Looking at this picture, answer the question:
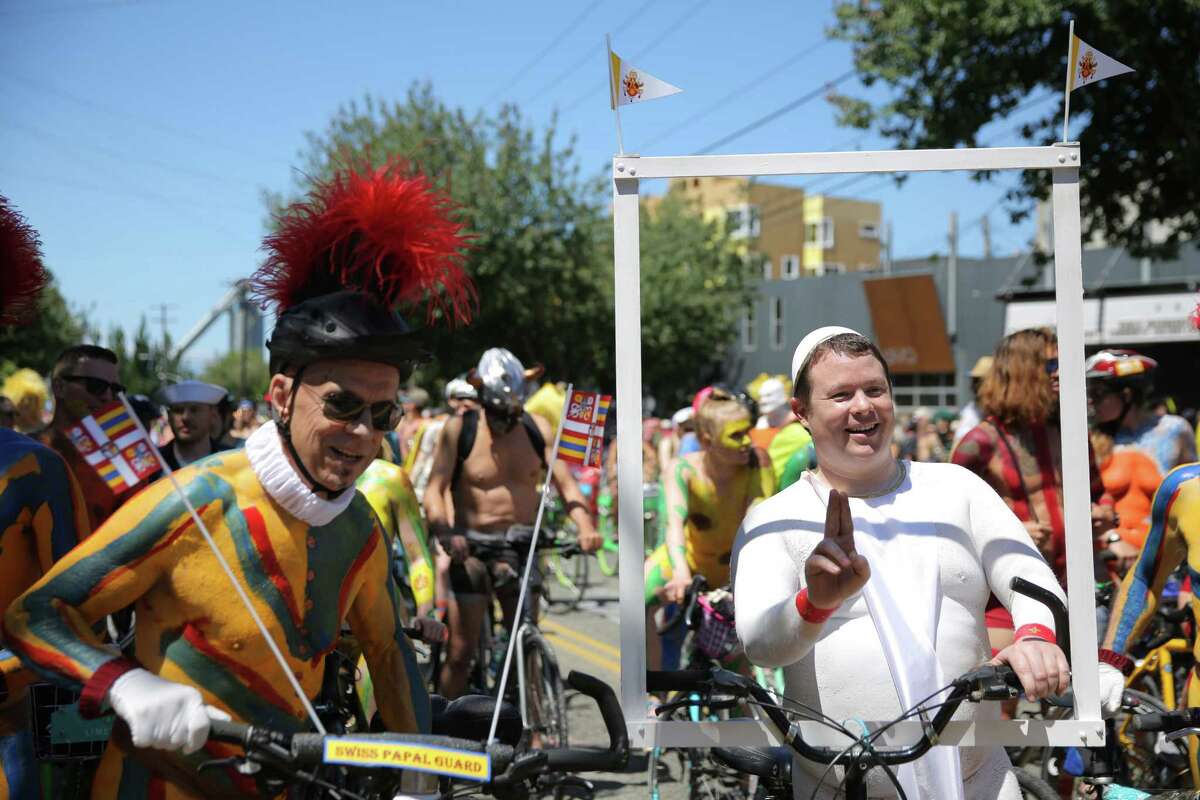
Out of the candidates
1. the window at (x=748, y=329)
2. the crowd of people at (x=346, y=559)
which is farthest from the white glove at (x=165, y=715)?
the window at (x=748, y=329)

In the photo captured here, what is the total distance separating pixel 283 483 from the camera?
8.64 ft

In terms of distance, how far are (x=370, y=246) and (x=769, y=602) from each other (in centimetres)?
122

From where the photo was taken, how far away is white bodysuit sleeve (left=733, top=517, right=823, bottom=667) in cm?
254

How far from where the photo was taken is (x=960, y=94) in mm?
14914

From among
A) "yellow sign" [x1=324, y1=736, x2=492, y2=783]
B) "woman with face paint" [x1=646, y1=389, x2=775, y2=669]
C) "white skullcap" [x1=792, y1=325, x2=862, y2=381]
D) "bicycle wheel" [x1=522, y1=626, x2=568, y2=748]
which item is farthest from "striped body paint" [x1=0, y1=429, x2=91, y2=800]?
"woman with face paint" [x1=646, y1=389, x2=775, y2=669]

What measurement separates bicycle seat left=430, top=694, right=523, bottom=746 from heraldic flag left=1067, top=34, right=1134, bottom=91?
6.18 ft

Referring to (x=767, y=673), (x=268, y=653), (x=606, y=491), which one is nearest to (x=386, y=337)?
(x=268, y=653)

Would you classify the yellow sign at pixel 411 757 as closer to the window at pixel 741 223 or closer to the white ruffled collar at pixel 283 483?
the white ruffled collar at pixel 283 483

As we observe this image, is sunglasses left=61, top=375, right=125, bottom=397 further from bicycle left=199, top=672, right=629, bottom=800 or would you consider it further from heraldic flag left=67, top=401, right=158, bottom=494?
bicycle left=199, top=672, right=629, bottom=800

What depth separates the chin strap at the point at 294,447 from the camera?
2.66 metres

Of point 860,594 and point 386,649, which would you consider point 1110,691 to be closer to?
point 860,594

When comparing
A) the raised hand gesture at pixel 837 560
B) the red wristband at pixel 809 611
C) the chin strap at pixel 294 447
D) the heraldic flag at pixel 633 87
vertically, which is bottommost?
the red wristband at pixel 809 611

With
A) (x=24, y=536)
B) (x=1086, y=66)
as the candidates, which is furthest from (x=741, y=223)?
(x=24, y=536)

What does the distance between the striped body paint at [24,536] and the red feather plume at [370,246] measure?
757 millimetres
